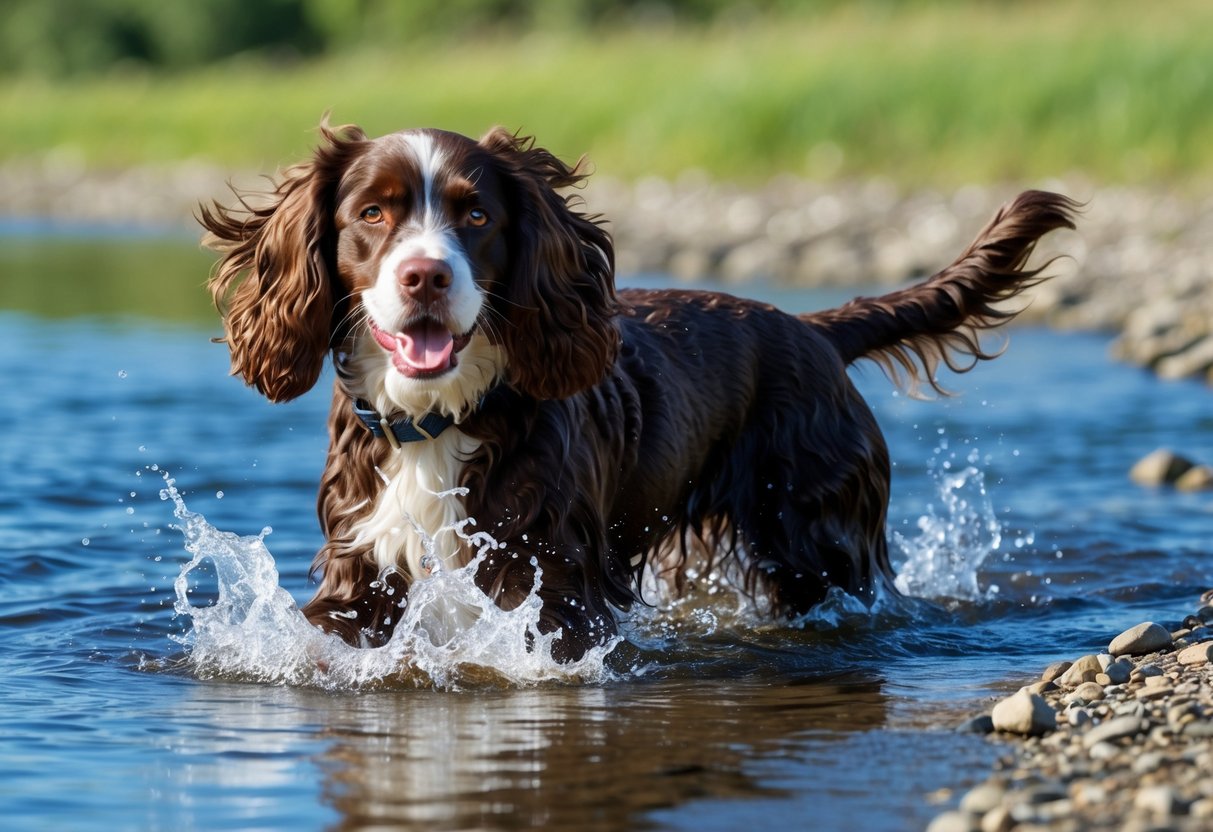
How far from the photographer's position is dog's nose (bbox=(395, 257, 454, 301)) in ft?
14.8

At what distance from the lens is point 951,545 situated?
23.3 feet

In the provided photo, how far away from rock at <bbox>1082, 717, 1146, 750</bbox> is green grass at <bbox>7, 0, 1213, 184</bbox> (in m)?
12.3

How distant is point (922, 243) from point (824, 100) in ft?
15.4

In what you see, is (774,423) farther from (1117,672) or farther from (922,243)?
(922,243)

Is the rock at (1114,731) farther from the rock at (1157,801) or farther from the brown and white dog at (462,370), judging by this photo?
the brown and white dog at (462,370)

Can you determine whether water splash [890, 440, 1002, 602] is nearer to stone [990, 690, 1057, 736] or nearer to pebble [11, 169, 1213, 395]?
stone [990, 690, 1057, 736]

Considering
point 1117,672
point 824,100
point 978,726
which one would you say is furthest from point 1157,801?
point 824,100

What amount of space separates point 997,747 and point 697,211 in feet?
50.3

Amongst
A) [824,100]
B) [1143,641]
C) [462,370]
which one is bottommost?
[1143,641]

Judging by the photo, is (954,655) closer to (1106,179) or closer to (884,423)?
(884,423)

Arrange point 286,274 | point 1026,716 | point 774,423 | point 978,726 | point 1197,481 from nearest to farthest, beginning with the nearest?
point 1026,716
point 978,726
point 286,274
point 774,423
point 1197,481

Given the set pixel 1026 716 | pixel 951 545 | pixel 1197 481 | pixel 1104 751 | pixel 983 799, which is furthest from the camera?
pixel 1197 481

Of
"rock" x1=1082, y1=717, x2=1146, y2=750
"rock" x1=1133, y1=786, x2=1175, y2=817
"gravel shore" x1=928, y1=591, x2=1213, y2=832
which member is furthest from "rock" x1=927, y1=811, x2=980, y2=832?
"rock" x1=1082, y1=717, x2=1146, y2=750

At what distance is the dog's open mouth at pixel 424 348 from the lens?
15.4ft
